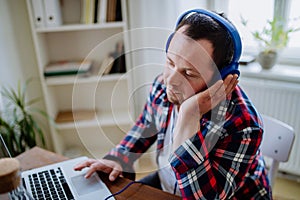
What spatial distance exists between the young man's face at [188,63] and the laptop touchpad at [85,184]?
16.3 inches

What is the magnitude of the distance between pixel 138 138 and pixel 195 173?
1.27ft

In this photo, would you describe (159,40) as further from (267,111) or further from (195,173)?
(267,111)

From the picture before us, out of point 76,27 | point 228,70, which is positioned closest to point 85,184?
point 228,70

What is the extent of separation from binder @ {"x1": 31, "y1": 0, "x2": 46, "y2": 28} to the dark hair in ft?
4.37

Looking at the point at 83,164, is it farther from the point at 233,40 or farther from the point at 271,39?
the point at 271,39

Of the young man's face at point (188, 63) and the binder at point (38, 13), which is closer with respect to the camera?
the young man's face at point (188, 63)

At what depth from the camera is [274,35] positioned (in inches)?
77.2

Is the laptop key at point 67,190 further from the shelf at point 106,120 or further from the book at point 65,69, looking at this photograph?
the book at point 65,69

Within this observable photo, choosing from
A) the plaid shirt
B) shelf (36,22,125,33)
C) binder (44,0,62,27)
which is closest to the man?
the plaid shirt

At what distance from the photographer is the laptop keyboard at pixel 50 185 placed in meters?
0.89

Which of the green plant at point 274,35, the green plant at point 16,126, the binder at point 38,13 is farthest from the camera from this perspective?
the green plant at point 274,35

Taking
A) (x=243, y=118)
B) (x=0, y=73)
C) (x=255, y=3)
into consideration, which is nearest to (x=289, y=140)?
(x=243, y=118)

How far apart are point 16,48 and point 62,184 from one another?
139 cm

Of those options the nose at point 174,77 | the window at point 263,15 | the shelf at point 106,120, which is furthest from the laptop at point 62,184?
the window at point 263,15
